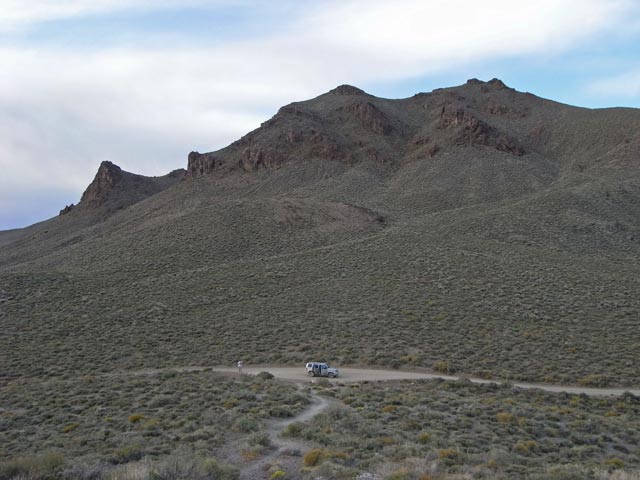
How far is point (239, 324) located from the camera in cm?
3228

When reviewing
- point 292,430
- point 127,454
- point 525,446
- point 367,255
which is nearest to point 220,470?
point 127,454

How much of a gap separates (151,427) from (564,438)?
10231 millimetres

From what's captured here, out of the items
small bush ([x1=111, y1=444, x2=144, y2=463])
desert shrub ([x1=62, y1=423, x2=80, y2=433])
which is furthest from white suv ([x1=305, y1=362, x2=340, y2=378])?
small bush ([x1=111, y1=444, x2=144, y2=463])

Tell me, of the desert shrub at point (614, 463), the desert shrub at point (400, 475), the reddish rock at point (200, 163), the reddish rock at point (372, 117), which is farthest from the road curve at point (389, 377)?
the reddish rock at point (372, 117)

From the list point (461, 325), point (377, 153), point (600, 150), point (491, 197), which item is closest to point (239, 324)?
point (461, 325)

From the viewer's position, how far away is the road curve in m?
21.2

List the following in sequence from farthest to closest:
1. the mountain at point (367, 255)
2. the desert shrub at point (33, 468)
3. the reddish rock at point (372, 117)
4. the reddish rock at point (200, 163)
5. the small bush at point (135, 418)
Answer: the reddish rock at point (372, 117), the reddish rock at point (200, 163), the mountain at point (367, 255), the small bush at point (135, 418), the desert shrub at point (33, 468)

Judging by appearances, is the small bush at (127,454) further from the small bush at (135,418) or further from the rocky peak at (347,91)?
the rocky peak at (347,91)

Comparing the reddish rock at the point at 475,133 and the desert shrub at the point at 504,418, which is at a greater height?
the reddish rock at the point at 475,133

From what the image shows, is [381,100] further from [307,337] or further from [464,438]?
[464,438]

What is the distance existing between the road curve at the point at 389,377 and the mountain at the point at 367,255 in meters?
1.00

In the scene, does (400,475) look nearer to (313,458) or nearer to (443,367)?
(313,458)

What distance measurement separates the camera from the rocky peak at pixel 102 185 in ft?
338

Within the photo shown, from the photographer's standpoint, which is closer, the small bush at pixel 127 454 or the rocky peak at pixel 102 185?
the small bush at pixel 127 454
